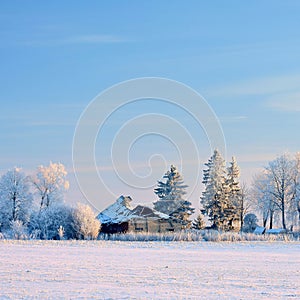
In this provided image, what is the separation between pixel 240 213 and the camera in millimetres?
68875

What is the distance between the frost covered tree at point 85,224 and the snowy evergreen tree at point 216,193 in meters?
19.8

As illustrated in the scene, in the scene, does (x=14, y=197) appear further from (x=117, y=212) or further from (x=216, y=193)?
(x=216, y=193)

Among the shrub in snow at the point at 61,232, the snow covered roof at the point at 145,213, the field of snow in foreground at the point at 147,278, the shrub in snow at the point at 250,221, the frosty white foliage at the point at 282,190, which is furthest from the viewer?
the shrub in snow at the point at 250,221

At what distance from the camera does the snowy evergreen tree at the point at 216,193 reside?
64250 millimetres

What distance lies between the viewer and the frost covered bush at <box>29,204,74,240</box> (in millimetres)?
49188

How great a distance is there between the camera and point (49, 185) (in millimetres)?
63500

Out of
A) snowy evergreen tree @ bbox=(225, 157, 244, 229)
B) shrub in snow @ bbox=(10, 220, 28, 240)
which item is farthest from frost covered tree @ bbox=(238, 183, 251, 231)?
shrub in snow @ bbox=(10, 220, 28, 240)

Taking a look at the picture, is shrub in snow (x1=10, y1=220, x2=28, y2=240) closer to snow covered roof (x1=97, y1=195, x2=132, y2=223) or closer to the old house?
the old house

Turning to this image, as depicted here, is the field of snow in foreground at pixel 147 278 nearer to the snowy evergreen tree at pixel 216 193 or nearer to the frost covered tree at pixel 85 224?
the frost covered tree at pixel 85 224

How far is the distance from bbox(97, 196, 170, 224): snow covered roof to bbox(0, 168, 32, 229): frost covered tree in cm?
806

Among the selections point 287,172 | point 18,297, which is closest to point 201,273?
point 18,297

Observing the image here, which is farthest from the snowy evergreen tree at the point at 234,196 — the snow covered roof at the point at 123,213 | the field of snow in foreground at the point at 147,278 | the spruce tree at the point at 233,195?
the field of snow in foreground at the point at 147,278

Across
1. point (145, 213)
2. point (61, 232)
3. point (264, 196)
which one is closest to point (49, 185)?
point (145, 213)

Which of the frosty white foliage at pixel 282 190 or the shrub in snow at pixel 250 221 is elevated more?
the frosty white foliage at pixel 282 190
